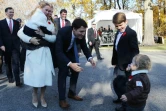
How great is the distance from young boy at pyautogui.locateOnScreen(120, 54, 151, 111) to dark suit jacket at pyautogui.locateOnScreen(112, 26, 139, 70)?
2.54ft

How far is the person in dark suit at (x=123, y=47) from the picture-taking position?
4.07 m

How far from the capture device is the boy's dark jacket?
3.24 m

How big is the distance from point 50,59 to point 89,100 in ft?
4.22

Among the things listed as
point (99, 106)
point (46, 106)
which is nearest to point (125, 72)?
point (99, 106)

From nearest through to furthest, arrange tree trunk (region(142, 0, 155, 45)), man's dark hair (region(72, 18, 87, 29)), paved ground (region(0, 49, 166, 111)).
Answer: man's dark hair (region(72, 18, 87, 29))
paved ground (region(0, 49, 166, 111))
tree trunk (region(142, 0, 155, 45))

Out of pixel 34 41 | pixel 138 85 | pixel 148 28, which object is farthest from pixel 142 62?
pixel 148 28

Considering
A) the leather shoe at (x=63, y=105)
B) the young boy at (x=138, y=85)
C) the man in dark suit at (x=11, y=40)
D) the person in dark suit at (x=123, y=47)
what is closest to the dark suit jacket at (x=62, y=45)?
the leather shoe at (x=63, y=105)

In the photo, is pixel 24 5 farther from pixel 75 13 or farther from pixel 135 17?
pixel 135 17

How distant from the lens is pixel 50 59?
4.61 m

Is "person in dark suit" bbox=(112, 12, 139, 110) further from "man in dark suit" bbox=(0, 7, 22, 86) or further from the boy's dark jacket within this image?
"man in dark suit" bbox=(0, 7, 22, 86)

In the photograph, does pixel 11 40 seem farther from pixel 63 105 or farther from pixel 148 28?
pixel 148 28

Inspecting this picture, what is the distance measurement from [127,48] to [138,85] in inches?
41.4

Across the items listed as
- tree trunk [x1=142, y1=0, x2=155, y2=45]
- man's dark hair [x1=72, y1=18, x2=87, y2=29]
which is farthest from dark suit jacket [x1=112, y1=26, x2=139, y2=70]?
tree trunk [x1=142, y1=0, x2=155, y2=45]

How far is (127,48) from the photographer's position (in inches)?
164
